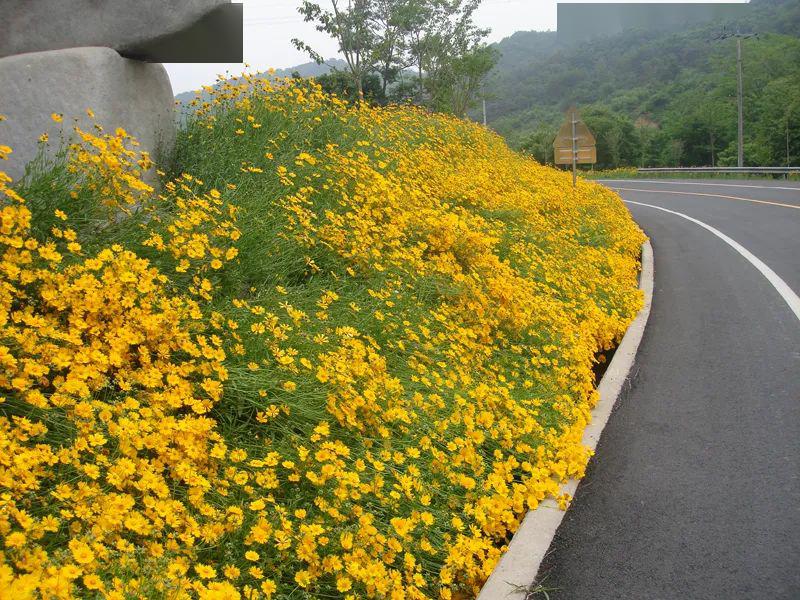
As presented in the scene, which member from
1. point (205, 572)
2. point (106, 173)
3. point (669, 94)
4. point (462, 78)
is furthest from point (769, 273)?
point (669, 94)

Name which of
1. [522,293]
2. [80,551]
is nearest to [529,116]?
[522,293]

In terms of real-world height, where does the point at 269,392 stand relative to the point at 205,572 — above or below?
above

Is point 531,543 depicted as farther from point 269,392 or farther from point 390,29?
point 390,29

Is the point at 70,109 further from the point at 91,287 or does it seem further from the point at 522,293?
the point at 522,293

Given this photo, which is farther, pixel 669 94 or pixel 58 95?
pixel 669 94

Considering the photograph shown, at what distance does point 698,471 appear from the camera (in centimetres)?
428

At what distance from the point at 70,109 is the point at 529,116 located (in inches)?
2526

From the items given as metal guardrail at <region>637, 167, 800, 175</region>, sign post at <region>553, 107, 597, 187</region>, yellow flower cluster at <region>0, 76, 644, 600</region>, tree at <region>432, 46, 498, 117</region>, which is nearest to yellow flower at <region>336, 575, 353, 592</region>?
yellow flower cluster at <region>0, 76, 644, 600</region>

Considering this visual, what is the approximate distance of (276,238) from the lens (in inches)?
205

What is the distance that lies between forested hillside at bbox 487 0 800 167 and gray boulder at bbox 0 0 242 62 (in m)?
40.8

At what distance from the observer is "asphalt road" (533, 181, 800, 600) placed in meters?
3.28

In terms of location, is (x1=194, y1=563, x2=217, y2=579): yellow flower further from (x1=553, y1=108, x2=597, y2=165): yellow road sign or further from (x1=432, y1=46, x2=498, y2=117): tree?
(x1=432, y1=46, x2=498, y2=117): tree

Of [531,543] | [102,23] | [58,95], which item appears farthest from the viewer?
[102,23]

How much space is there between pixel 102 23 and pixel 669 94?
68699mm
